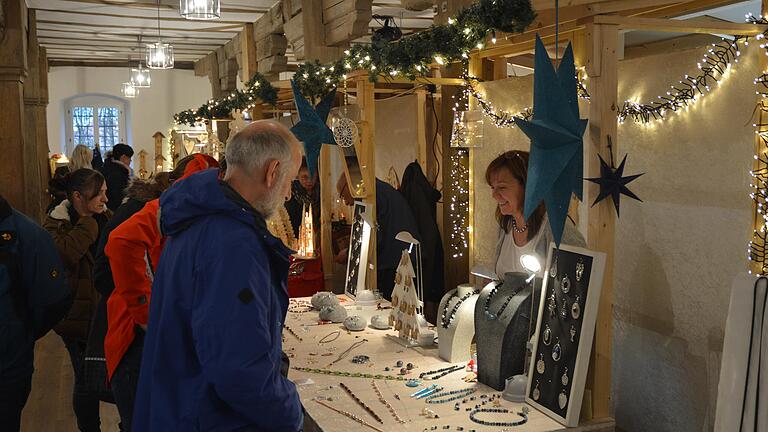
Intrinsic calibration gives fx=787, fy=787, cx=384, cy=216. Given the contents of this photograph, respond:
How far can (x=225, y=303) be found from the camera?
1.97m

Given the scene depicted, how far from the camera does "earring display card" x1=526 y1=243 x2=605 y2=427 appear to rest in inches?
104

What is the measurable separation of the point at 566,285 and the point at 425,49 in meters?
1.44

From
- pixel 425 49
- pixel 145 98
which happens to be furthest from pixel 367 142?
pixel 145 98

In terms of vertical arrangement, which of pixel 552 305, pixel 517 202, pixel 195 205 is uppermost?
pixel 195 205

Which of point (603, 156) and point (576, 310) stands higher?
point (603, 156)

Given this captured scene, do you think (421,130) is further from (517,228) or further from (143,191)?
(143,191)

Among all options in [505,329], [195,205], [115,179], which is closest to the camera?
[195,205]

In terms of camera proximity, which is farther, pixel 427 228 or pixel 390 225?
pixel 427 228

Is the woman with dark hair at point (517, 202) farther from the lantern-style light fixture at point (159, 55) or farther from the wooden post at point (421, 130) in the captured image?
the lantern-style light fixture at point (159, 55)

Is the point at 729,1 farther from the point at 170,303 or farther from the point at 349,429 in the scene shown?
the point at 170,303

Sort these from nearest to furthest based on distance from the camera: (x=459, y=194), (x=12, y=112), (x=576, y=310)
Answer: (x=576, y=310), (x=12, y=112), (x=459, y=194)

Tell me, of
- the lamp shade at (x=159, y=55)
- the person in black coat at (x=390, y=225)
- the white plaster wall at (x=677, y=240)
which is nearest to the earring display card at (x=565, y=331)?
the white plaster wall at (x=677, y=240)

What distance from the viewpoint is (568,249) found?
282 centimetres

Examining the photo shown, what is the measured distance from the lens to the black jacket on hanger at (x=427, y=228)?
21.4 ft
